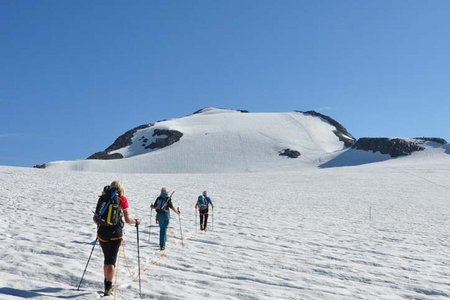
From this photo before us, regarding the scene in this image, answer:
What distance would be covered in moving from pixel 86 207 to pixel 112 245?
1289 cm

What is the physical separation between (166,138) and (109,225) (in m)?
112

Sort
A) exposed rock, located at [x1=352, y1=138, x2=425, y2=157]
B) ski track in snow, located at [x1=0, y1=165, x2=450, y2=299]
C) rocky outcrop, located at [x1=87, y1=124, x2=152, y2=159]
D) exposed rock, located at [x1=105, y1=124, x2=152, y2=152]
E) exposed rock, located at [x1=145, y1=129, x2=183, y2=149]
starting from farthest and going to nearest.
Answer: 1. exposed rock, located at [x1=105, y1=124, x2=152, y2=152]
2. exposed rock, located at [x1=145, y1=129, x2=183, y2=149]
3. rocky outcrop, located at [x1=87, y1=124, x2=152, y2=159]
4. exposed rock, located at [x1=352, y1=138, x2=425, y2=157]
5. ski track in snow, located at [x1=0, y1=165, x2=450, y2=299]

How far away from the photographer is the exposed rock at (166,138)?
115 metres

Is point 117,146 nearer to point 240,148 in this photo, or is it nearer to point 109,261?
point 240,148

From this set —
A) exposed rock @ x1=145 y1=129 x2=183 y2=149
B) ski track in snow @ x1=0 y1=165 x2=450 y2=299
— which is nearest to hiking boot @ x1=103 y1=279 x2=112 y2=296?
ski track in snow @ x1=0 y1=165 x2=450 y2=299

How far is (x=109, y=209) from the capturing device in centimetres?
714

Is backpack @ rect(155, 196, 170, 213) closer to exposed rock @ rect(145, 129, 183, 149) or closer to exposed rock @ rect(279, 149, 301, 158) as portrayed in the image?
exposed rock @ rect(279, 149, 301, 158)

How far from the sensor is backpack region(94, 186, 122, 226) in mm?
7133

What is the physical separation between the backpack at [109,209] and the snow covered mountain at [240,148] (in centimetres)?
8026

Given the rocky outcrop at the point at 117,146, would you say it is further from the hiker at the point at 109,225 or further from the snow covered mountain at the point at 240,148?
the hiker at the point at 109,225

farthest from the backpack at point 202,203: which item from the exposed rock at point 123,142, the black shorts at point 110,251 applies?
the exposed rock at point 123,142

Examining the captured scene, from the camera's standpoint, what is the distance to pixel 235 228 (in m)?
16.6

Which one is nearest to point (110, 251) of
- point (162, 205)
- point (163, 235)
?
point (163, 235)

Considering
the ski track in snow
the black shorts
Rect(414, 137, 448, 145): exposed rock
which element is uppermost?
Rect(414, 137, 448, 145): exposed rock
